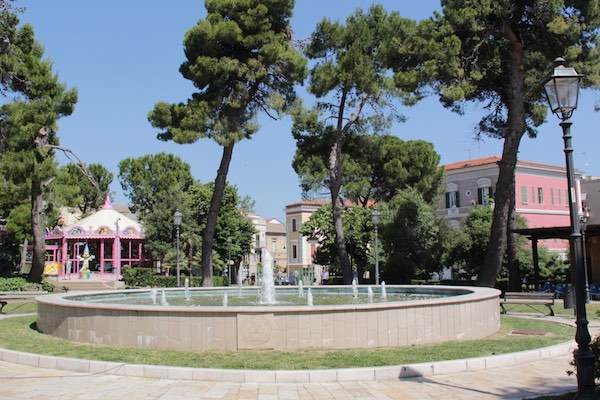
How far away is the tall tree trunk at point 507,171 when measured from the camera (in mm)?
19875

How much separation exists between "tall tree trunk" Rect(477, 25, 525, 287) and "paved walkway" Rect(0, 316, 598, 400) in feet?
41.0

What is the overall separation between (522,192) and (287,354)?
40.1 m

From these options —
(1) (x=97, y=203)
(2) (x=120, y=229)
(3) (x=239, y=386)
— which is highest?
(1) (x=97, y=203)

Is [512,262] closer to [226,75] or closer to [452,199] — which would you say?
[226,75]

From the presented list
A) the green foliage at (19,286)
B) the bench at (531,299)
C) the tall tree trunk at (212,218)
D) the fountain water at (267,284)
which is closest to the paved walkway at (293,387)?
the bench at (531,299)

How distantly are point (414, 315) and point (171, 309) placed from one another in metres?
3.87

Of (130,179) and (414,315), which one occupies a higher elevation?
(130,179)

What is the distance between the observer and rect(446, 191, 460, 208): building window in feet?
157

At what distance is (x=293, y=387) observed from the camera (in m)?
7.07

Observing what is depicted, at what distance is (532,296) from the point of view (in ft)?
51.5

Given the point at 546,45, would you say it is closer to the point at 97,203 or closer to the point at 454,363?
the point at 454,363

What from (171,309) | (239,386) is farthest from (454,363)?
(171,309)

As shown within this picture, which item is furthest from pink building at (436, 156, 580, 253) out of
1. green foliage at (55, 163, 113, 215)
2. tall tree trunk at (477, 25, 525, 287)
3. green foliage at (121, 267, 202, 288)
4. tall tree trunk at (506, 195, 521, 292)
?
green foliage at (55, 163, 113, 215)

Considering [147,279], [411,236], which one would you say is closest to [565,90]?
[411,236]
